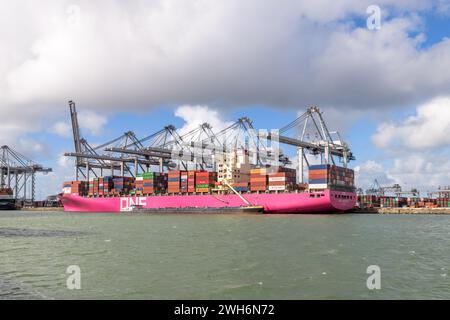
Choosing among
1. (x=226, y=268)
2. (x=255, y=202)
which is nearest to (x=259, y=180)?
(x=255, y=202)

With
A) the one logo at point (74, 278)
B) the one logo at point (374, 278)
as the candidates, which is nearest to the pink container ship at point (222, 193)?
the one logo at point (374, 278)

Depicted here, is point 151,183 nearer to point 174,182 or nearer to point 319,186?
point 174,182

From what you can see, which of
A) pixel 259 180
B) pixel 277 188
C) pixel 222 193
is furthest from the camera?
pixel 222 193

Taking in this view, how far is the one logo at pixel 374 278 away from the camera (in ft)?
54.8

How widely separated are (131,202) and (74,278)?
87.9 meters

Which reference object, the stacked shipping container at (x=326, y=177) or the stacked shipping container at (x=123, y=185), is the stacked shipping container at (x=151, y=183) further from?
the stacked shipping container at (x=326, y=177)

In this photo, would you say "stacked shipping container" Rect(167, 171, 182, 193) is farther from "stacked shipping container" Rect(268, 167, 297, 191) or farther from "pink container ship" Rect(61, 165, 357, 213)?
"stacked shipping container" Rect(268, 167, 297, 191)

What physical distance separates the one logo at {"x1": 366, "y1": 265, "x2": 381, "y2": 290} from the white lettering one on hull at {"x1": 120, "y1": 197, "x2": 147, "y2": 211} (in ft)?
280

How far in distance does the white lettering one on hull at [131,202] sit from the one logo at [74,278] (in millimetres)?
81916

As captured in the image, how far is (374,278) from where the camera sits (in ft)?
58.9

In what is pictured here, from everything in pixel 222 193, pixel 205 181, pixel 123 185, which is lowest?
pixel 222 193

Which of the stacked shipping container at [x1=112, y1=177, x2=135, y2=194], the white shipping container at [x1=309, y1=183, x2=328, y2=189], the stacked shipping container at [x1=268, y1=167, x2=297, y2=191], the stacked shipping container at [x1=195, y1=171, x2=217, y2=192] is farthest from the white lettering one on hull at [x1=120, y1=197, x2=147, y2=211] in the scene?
the white shipping container at [x1=309, y1=183, x2=328, y2=189]

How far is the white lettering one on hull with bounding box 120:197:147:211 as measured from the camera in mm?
101688

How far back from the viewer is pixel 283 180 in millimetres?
80000
